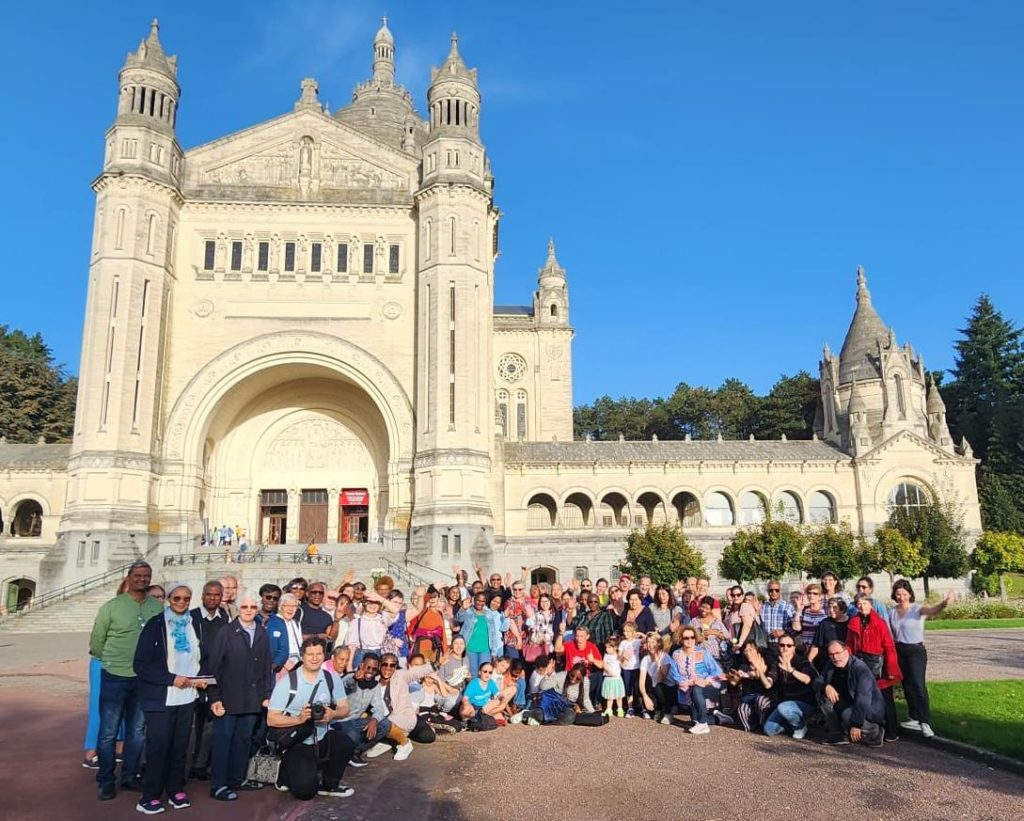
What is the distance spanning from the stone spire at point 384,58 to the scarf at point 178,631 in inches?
2584

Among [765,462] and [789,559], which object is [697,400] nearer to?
[765,462]

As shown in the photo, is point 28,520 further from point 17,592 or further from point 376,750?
point 376,750

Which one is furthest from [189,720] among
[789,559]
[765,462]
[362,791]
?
[765,462]

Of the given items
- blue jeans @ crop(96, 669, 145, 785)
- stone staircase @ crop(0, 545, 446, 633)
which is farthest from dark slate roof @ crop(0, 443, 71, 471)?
blue jeans @ crop(96, 669, 145, 785)

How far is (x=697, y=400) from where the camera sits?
83000 millimetres

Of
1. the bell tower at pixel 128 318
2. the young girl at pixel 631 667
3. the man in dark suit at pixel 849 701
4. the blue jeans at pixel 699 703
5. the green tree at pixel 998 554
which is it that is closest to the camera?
the man in dark suit at pixel 849 701

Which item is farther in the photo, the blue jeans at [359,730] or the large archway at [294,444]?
the large archway at [294,444]

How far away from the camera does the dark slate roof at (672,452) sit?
42.1 m

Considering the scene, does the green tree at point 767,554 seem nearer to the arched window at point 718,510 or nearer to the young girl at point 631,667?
the arched window at point 718,510

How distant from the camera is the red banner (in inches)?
1630

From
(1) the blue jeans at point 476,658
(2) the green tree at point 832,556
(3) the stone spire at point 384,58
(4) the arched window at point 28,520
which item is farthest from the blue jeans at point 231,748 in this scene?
(3) the stone spire at point 384,58

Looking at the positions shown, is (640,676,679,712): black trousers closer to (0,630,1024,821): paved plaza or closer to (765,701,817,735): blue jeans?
(0,630,1024,821): paved plaza

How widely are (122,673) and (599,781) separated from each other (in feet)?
16.7

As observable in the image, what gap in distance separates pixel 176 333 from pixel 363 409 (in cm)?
974
